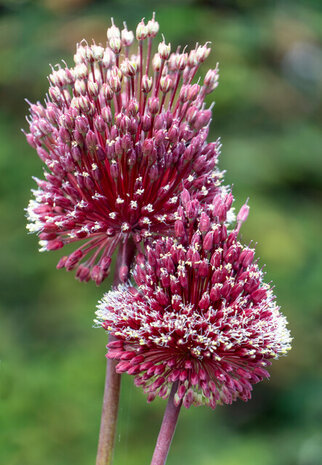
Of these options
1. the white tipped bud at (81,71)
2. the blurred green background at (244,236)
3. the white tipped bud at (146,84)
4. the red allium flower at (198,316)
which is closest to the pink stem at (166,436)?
the red allium flower at (198,316)

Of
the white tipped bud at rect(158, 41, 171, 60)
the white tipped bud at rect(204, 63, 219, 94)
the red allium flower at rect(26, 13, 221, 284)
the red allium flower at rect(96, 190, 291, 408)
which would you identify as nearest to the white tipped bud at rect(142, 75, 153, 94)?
the red allium flower at rect(26, 13, 221, 284)

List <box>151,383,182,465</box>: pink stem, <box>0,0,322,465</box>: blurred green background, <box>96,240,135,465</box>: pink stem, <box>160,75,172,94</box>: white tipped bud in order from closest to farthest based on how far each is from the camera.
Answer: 1. <box>151,383,182,465</box>: pink stem
2. <box>96,240,135,465</box>: pink stem
3. <box>160,75,172,94</box>: white tipped bud
4. <box>0,0,322,465</box>: blurred green background

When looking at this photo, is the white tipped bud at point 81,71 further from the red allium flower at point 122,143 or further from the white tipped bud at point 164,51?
the white tipped bud at point 164,51

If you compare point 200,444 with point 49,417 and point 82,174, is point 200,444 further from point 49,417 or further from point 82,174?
point 82,174

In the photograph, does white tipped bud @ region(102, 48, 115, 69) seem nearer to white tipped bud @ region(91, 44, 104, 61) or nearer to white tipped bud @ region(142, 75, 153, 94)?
white tipped bud @ region(91, 44, 104, 61)

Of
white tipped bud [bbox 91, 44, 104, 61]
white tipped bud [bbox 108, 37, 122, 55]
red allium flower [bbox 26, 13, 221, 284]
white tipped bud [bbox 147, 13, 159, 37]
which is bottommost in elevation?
red allium flower [bbox 26, 13, 221, 284]

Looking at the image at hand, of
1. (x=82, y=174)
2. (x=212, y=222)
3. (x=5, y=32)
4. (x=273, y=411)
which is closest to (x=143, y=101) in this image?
(x=82, y=174)

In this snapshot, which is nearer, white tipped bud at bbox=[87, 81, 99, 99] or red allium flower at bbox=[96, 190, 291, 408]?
red allium flower at bbox=[96, 190, 291, 408]
